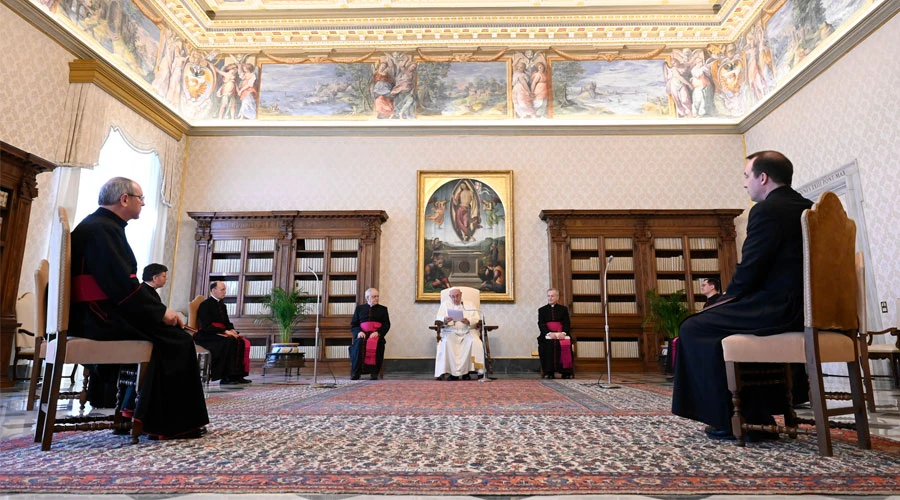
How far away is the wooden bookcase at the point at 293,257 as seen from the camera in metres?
9.57

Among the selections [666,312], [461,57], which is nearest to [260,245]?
[461,57]

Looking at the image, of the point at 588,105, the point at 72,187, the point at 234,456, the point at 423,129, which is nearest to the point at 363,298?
the point at 423,129

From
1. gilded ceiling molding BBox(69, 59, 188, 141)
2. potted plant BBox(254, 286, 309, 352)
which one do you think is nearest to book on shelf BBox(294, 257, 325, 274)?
potted plant BBox(254, 286, 309, 352)

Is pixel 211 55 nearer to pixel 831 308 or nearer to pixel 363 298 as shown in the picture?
pixel 363 298

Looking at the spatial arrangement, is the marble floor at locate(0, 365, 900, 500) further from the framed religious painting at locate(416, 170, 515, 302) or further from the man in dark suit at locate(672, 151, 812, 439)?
the framed religious painting at locate(416, 170, 515, 302)

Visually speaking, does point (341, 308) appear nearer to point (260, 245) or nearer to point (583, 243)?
point (260, 245)

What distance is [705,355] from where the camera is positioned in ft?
8.63

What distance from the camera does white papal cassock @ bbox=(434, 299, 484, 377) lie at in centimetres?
798

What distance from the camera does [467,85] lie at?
10.8 metres

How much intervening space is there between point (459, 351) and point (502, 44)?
21.9 feet

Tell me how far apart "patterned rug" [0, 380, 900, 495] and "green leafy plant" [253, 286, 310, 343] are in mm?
5452

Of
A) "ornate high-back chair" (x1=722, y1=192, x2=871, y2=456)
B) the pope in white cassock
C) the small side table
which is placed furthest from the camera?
the pope in white cassock

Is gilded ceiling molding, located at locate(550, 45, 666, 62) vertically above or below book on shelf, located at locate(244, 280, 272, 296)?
above

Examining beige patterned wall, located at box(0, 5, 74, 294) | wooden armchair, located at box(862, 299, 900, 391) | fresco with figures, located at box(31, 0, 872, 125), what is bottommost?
wooden armchair, located at box(862, 299, 900, 391)
